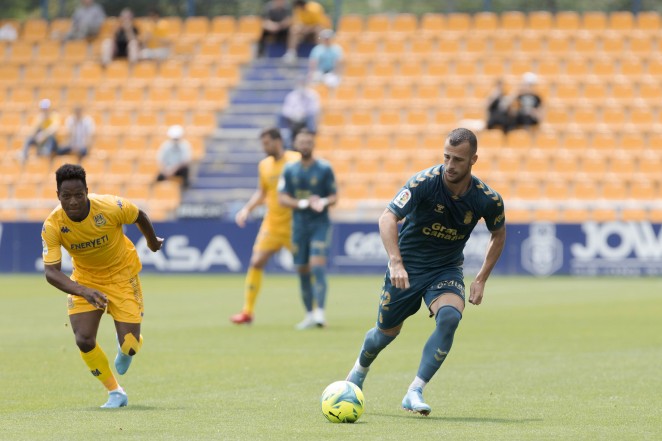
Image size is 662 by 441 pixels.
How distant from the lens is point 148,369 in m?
12.1

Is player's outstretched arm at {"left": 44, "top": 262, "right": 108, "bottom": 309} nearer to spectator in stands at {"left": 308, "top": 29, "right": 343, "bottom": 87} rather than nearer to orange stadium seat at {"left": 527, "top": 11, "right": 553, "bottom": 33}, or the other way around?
spectator in stands at {"left": 308, "top": 29, "right": 343, "bottom": 87}

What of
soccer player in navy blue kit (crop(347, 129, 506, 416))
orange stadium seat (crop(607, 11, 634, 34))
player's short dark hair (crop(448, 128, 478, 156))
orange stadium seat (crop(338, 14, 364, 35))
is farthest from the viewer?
orange stadium seat (crop(338, 14, 364, 35))

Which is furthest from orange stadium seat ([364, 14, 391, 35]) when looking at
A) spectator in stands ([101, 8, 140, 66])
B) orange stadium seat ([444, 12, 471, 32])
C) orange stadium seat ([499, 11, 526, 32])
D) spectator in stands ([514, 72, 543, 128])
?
spectator in stands ([101, 8, 140, 66])

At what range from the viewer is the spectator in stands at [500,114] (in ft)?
96.1

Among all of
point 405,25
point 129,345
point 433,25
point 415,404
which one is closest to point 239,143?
point 405,25

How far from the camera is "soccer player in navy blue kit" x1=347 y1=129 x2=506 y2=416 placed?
871cm

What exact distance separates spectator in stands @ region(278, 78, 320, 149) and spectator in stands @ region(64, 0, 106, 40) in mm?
8011

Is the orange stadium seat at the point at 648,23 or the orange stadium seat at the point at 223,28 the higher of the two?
the orange stadium seat at the point at 648,23

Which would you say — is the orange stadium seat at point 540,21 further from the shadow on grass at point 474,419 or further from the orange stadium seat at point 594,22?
the shadow on grass at point 474,419

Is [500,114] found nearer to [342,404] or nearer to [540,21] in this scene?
[540,21]

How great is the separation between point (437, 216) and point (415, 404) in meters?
1.32

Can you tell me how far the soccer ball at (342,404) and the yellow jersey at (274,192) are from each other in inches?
330

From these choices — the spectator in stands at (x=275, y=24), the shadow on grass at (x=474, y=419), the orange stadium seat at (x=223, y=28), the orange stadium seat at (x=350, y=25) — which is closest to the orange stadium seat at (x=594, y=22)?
the orange stadium seat at (x=350, y=25)

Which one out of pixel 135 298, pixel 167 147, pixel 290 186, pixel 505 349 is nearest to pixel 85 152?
pixel 167 147
